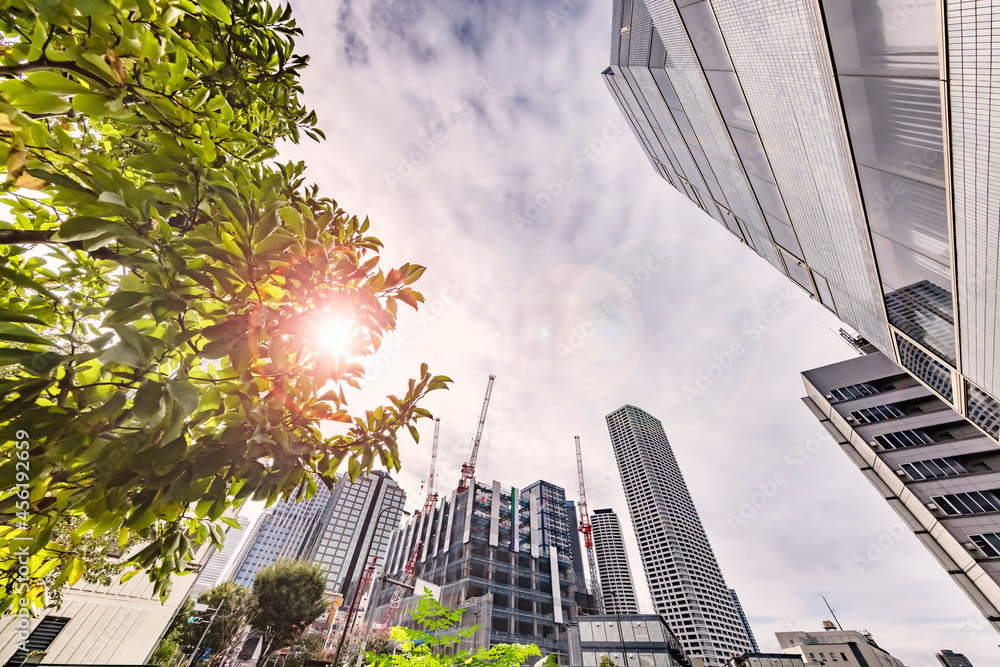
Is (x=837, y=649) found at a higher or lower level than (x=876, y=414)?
lower

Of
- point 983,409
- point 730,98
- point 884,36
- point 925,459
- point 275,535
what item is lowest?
point 983,409

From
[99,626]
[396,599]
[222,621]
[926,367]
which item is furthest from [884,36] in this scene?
[396,599]

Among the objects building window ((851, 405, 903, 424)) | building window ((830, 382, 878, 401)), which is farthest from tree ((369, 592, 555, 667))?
building window ((830, 382, 878, 401))

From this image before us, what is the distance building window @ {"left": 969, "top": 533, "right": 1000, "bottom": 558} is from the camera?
16891mm

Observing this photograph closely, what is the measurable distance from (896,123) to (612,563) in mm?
175991

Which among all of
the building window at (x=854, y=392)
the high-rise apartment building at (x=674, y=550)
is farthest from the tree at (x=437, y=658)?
the high-rise apartment building at (x=674, y=550)

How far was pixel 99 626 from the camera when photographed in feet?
33.1

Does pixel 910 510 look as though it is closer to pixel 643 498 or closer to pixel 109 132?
pixel 109 132

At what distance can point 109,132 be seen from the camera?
2133 mm

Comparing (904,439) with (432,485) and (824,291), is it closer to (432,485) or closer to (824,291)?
(824,291)

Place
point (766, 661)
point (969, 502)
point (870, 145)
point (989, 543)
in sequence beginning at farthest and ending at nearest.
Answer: point (766, 661)
point (969, 502)
point (989, 543)
point (870, 145)

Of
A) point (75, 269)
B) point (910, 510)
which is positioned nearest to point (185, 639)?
point (75, 269)

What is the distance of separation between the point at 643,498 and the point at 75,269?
156406 millimetres

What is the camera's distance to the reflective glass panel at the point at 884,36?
402cm
